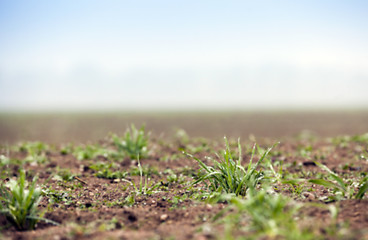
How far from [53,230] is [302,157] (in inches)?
186

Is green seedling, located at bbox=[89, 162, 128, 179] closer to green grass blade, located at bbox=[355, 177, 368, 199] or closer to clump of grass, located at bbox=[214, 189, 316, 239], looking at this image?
clump of grass, located at bbox=[214, 189, 316, 239]

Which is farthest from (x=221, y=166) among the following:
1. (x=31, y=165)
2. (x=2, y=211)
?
(x=31, y=165)

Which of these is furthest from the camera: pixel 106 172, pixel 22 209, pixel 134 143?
pixel 134 143

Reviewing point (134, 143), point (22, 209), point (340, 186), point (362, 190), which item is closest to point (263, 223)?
point (362, 190)

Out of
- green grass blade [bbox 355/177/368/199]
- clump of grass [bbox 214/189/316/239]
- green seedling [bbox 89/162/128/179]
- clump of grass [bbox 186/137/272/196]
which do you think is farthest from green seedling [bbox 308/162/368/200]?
green seedling [bbox 89/162/128/179]

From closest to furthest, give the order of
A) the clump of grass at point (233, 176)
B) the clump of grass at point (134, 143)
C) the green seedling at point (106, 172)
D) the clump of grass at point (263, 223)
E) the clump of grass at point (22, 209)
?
the clump of grass at point (263, 223) < the clump of grass at point (22, 209) < the clump of grass at point (233, 176) < the green seedling at point (106, 172) < the clump of grass at point (134, 143)

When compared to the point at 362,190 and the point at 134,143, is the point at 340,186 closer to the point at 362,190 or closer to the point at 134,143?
the point at 362,190

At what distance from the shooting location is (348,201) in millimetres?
3186

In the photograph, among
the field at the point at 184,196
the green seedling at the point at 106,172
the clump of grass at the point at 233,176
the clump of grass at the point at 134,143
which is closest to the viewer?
the field at the point at 184,196

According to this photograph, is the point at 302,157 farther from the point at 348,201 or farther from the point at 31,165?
the point at 31,165

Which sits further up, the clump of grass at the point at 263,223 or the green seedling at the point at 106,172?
the clump of grass at the point at 263,223

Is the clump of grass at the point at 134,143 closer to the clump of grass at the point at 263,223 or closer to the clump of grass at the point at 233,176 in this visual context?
the clump of grass at the point at 233,176

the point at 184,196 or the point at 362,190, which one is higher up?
the point at 362,190

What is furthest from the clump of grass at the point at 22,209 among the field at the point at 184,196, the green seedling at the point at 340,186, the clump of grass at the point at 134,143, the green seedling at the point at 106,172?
the clump of grass at the point at 134,143
